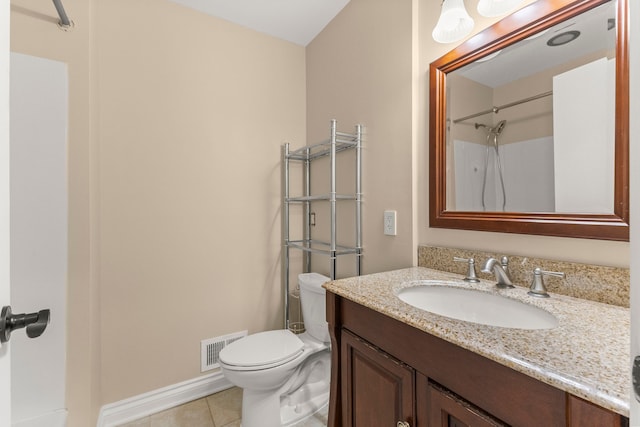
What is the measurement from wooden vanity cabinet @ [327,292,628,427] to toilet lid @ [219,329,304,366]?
0.43 m

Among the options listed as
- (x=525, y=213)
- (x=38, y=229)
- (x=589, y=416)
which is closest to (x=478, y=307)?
(x=525, y=213)

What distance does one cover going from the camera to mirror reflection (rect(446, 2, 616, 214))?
2.75 feet

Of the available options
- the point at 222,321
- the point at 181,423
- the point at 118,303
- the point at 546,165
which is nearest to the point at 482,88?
the point at 546,165

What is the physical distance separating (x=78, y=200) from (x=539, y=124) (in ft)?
6.32

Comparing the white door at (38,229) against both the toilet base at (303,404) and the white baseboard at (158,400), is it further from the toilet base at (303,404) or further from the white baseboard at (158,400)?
the toilet base at (303,404)

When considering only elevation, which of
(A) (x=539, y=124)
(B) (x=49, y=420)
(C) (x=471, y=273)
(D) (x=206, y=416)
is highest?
(A) (x=539, y=124)

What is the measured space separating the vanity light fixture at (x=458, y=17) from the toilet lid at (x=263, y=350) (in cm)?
158

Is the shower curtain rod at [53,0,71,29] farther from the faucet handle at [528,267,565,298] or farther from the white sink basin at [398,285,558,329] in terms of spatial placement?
the faucet handle at [528,267,565,298]

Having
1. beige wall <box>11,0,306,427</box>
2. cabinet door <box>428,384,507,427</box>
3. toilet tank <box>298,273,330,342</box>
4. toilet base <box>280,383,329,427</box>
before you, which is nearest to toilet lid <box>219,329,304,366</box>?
toilet tank <box>298,273,330,342</box>

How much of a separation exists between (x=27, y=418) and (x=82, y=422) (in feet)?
0.67

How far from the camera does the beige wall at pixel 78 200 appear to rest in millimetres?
1310

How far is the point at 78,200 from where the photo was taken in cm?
135

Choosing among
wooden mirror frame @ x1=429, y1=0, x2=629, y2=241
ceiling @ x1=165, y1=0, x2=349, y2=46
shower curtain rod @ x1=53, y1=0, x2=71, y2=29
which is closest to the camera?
wooden mirror frame @ x1=429, y1=0, x2=629, y2=241

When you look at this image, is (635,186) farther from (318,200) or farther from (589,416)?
(318,200)
